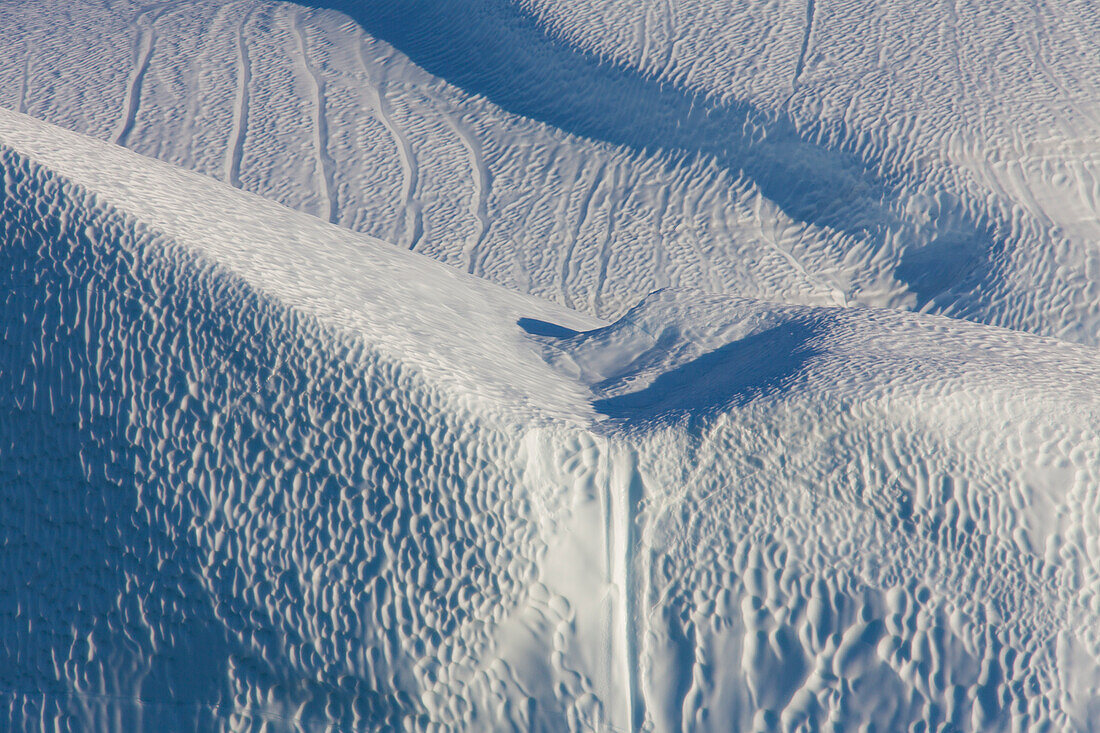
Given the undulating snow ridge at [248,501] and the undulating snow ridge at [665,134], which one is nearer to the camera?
the undulating snow ridge at [248,501]

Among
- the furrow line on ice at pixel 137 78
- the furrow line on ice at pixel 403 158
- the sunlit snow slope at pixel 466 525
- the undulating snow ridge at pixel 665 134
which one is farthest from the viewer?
the furrow line on ice at pixel 137 78

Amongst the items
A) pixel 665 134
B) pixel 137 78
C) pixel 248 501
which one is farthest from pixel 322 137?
pixel 248 501

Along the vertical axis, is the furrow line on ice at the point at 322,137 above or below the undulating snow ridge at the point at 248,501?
above

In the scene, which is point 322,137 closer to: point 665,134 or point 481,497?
point 665,134

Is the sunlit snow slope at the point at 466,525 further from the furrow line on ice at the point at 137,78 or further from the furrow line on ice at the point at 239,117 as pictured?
the furrow line on ice at the point at 137,78

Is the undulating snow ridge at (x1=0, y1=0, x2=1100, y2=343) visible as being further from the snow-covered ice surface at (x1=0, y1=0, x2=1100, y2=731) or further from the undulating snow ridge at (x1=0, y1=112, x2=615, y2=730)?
the undulating snow ridge at (x1=0, y1=112, x2=615, y2=730)

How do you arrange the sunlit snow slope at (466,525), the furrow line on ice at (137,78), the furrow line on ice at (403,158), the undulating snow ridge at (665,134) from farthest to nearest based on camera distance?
1. the furrow line on ice at (137,78)
2. the furrow line on ice at (403,158)
3. the undulating snow ridge at (665,134)
4. the sunlit snow slope at (466,525)


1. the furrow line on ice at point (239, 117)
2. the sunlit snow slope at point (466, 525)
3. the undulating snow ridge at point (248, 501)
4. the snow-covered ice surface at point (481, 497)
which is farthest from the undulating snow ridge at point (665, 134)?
the undulating snow ridge at point (248, 501)
